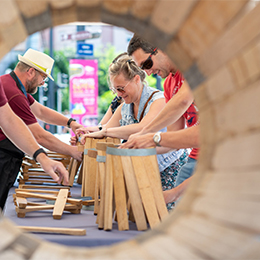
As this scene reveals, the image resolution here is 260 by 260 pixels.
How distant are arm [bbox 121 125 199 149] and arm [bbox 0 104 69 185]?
0.48 metres

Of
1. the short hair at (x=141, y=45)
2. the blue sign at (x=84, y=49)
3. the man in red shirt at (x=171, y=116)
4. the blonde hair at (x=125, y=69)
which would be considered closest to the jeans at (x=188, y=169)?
the man in red shirt at (x=171, y=116)

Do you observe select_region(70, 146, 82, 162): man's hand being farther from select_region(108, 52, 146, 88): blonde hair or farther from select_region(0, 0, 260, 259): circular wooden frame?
select_region(0, 0, 260, 259): circular wooden frame

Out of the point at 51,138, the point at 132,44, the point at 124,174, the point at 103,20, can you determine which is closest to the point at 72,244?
the point at 124,174

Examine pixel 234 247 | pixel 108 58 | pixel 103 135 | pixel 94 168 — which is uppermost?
pixel 108 58

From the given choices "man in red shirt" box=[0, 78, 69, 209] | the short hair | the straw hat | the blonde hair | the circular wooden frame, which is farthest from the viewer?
the straw hat

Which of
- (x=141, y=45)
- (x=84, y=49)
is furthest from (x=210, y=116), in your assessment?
(x=84, y=49)

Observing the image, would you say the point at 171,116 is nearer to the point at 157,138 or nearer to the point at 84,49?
the point at 157,138

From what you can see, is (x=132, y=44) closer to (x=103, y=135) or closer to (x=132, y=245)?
(x=103, y=135)

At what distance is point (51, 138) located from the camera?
3275 millimetres

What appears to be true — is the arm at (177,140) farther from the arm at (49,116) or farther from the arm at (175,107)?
the arm at (49,116)

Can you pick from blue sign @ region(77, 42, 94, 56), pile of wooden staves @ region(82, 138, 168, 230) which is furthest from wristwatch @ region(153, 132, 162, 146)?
blue sign @ region(77, 42, 94, 56)

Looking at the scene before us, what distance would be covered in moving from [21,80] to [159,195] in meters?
2.09

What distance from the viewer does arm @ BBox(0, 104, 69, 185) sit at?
195cm

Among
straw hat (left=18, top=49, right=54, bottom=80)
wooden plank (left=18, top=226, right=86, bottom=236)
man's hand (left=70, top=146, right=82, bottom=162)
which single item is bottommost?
wooden plank (left=18, top=226, right=86, bottom=236)
